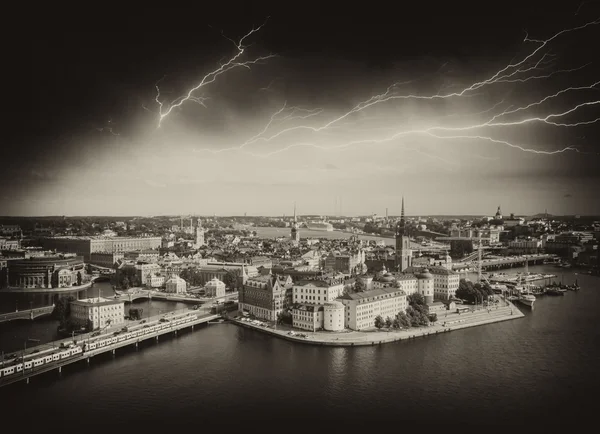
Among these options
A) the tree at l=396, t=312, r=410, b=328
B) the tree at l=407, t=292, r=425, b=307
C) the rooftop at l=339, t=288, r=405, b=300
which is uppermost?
the rooftop at l=339, t=288, r=405, b=300

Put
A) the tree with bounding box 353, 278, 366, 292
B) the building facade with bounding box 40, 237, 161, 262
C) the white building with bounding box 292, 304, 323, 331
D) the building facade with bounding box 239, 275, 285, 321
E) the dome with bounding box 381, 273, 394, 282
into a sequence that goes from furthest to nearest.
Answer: the building facade with bounding box 40, 237, 161, 262 < the dome with bounding box 381, 273, 394, 282 < the tree with bounding box 353, 278, 366, 292 < the building facade with bounding box 239, 275, 285, 321 < the white building with bounding box 292, 304, 323, 331

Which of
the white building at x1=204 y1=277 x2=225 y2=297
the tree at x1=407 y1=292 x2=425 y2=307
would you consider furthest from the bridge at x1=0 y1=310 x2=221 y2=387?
the tree at x1=407 y1=292 x2=425 y2=307

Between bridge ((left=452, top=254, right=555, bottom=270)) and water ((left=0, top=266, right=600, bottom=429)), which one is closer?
water ((left=0, top=266, right=600, bottom=429))

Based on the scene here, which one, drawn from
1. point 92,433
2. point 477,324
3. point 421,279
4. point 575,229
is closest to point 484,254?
point 575,229

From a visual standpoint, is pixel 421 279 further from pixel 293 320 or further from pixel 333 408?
pixel 333 408

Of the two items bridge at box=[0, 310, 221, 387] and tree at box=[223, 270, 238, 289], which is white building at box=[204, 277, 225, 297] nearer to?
tree at box=[223, 270, 238, 289]

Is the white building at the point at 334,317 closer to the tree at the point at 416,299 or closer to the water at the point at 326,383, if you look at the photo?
the water at the point at 326,383

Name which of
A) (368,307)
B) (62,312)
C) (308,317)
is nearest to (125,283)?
(62,312)

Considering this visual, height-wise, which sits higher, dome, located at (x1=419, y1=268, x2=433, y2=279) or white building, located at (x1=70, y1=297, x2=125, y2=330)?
dome, located at (x1=419, y1=268, x2=433, y2=279)
